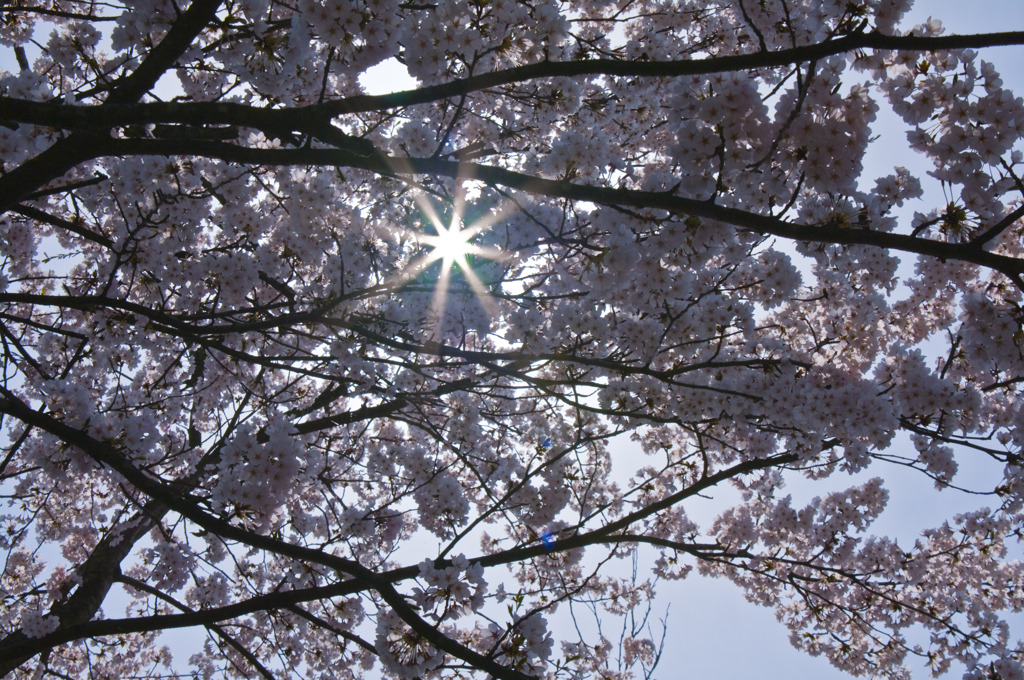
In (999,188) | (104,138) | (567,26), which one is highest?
(567,26)

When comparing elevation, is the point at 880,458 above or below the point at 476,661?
above

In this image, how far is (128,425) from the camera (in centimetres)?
390

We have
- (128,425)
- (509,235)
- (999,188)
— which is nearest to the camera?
(999,188)

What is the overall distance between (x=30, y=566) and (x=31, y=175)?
9003 millimetres

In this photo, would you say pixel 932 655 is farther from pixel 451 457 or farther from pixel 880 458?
pixel 451 457

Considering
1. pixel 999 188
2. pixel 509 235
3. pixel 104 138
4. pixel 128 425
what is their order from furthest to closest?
pixel 509 235 < pixel 128 425 < pixel 104 138 < pixel 999 188

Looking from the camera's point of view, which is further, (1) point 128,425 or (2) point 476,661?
(1) point 128,425

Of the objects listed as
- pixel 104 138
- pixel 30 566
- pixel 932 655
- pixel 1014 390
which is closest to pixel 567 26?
pixel 104 138

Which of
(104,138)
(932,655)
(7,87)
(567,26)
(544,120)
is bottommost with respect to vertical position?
(932,655)

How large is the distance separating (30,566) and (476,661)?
10.2 m

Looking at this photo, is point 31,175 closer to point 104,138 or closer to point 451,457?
point 104,138

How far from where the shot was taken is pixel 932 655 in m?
7.52

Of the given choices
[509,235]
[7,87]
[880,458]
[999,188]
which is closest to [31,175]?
[7,87]

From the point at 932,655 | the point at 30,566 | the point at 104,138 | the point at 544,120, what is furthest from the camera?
the point at 30,566
